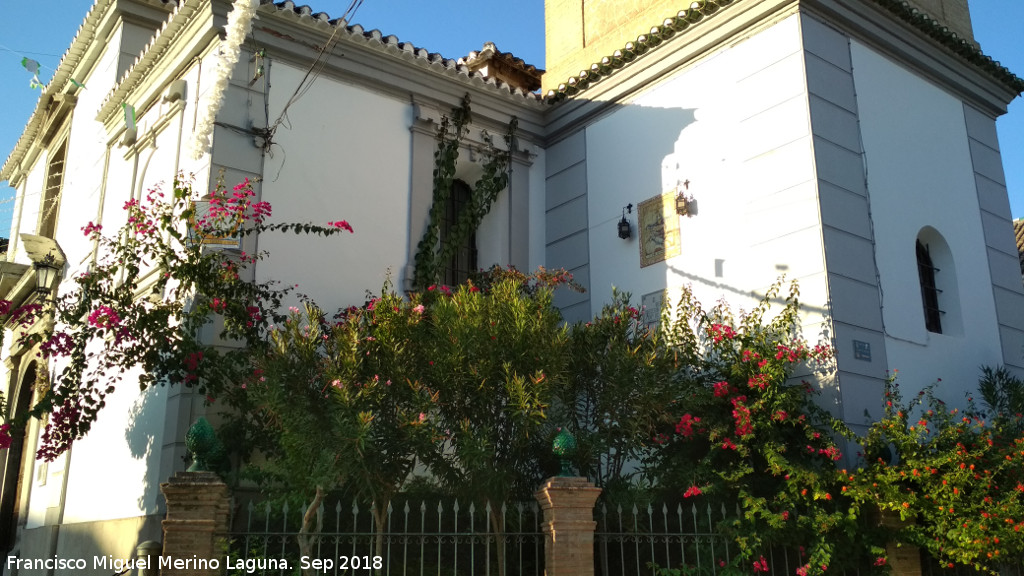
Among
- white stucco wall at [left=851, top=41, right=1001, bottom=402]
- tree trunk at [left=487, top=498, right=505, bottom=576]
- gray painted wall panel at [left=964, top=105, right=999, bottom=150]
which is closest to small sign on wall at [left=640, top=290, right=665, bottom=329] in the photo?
white stucco wall at [left=851, top=41, right=1001, bottom=402]

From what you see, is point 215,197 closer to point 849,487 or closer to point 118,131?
point 118,131

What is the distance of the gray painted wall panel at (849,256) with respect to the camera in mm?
9664

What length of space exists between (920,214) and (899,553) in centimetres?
412

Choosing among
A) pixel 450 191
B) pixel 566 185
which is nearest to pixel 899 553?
pixel 566 185

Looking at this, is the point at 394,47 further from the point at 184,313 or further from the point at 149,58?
the point at 184,313

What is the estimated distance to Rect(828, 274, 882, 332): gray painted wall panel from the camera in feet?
31.2

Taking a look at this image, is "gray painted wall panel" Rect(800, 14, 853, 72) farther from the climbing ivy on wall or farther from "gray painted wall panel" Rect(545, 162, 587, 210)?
the climbing ivy on wall

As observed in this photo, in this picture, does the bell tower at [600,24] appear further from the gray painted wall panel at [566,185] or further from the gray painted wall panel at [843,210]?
the gray painted wall panel at [843,210]

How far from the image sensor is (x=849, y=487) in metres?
8.41

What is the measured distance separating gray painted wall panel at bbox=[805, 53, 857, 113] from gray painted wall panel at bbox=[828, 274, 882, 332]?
6.68ft

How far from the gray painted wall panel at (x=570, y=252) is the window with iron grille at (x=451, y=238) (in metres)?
1.05

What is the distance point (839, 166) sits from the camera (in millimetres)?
10188

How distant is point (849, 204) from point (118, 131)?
9536mm

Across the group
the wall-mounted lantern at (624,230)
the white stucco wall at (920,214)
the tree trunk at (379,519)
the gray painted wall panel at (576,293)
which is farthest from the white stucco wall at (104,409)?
the white stucco wall at (920,214)
